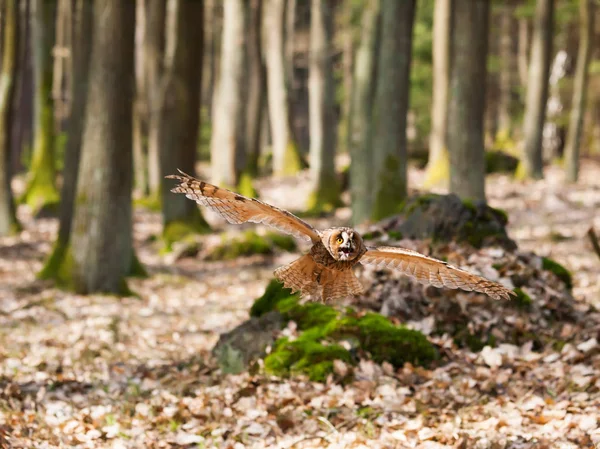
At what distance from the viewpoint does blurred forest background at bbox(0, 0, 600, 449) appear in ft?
20.6

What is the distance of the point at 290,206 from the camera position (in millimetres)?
20750

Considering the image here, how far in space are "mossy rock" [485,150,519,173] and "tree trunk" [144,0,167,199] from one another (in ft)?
29.6

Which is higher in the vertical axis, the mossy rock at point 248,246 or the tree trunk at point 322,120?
the tree trunk at point 322,120

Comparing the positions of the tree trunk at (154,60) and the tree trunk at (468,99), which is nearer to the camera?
the tree trunk at (468,99)

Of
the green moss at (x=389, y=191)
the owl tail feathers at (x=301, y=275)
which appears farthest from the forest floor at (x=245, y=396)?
the green moss at (x=389, y=191)

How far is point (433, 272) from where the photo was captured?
4887 mm

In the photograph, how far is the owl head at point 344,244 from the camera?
4.24 metres

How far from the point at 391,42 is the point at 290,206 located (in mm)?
8039

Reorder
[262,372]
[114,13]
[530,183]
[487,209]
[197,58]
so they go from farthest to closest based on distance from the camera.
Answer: [530,183] < [197,58] < [114,13] < [487,209] < [262,372]

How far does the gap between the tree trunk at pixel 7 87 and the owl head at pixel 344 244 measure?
13.0 metres

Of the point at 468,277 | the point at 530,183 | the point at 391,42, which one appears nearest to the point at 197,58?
the point at 391,42

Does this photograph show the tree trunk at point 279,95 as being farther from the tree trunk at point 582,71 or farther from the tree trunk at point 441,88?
the tree trunk at point 582,71

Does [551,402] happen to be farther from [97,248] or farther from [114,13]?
[114,13]

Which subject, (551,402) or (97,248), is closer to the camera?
(551,402)
